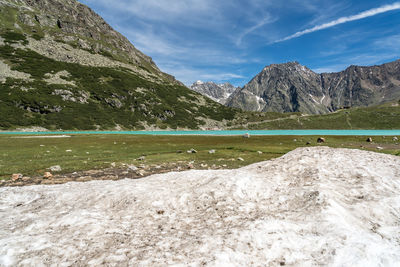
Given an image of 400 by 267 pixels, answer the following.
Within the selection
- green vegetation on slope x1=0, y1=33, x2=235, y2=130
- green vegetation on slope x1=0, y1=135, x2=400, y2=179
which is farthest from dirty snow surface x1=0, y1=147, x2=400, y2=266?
green vegetation on slope x1=0, y1=33, x2=235, y2=130

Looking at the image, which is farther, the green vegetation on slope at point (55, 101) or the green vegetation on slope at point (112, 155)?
the green vegetation on slope at point (55, 101)

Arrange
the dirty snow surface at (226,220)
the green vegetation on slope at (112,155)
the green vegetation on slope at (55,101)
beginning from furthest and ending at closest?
the green vegetation on slope at (55,101)
the green vegetation on slope at (112,155)
the dirty snow surface at (226,220)

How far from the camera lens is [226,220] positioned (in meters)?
7.48

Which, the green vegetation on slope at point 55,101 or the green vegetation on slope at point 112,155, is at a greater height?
the green vegetation on slope at point 55,101

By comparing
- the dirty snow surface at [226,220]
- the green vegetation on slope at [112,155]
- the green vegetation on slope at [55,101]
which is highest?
the green vegetation on slope at [55,101]

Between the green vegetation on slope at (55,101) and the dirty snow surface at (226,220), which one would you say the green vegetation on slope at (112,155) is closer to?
the dirty snow surface at (226,220)

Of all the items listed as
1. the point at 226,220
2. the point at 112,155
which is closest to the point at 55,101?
the point at 112,155

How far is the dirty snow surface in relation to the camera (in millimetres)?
5395

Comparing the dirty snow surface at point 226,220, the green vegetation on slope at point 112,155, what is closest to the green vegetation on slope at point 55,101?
the green vegetation on slope at point 112,155

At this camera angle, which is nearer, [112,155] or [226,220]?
[226,220]

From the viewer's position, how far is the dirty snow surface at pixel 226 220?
5.39 meters

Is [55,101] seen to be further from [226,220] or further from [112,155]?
[226,220]

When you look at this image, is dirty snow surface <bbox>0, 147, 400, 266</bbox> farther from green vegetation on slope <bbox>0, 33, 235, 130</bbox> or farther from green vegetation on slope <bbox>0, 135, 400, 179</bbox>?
green vegetation on slope <bbox>0, 33, 235, 130</bbox>

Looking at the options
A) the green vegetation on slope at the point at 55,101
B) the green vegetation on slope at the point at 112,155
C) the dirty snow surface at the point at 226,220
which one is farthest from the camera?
the green vegetation on slope at the point at 55,101
